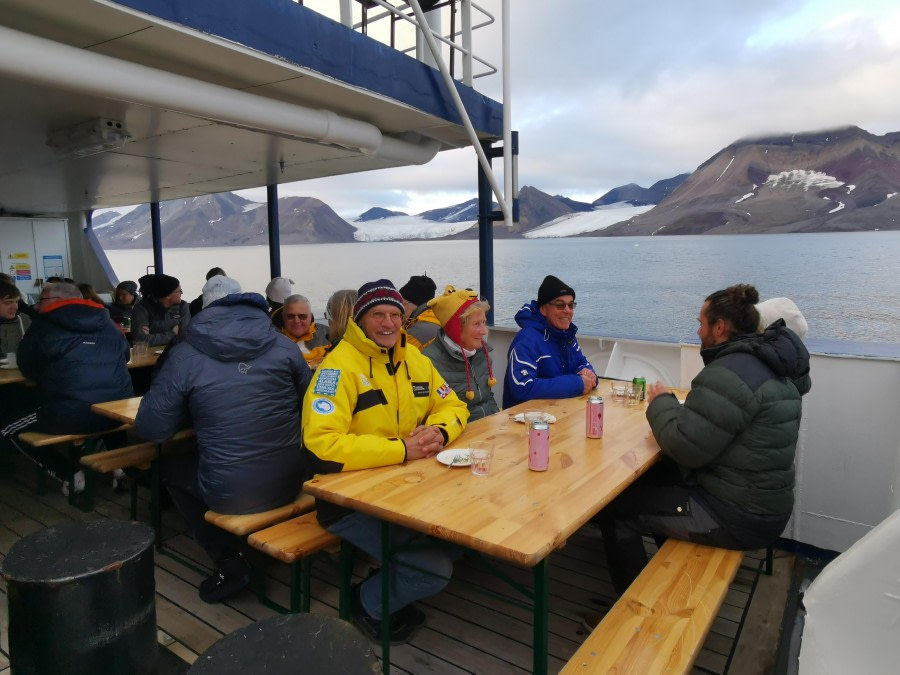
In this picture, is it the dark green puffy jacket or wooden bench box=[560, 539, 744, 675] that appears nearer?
wooden bench box=[560, 539, 744, 675]

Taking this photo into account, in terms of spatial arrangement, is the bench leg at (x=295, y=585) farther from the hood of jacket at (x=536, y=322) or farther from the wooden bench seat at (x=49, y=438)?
the hood of jacket at (x=536, y=322)

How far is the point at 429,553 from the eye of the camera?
2133 mm

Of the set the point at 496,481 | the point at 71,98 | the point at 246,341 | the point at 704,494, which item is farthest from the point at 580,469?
the point at 71,98

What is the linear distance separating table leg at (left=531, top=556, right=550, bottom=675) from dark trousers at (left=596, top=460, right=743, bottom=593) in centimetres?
82

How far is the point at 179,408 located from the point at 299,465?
1.74 feet

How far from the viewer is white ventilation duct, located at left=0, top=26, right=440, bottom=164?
7.98ft

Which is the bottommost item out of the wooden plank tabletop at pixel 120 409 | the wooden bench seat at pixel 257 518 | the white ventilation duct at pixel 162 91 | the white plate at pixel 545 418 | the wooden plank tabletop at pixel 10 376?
the wooden bench seat at pixel 257 518

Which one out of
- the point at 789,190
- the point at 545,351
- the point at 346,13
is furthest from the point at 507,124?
the point at 789,190

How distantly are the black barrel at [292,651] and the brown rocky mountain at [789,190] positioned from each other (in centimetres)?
670

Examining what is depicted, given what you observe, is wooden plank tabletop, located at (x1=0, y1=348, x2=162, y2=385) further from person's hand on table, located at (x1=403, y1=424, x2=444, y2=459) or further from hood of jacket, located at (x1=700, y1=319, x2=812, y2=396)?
hood of jacket, located at (x1=700, y1=319, x2=812, y2=396)

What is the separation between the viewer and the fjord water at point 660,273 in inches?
245

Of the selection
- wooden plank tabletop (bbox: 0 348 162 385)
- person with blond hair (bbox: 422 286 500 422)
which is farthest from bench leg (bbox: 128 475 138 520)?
person with blond hair (bbox: 422 286 500 422)

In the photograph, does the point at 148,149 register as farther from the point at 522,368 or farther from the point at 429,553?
the point at 429,553

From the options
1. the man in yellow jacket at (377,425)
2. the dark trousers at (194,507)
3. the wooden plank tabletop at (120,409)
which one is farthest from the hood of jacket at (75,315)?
the man in yellow jacket at (377,425)
